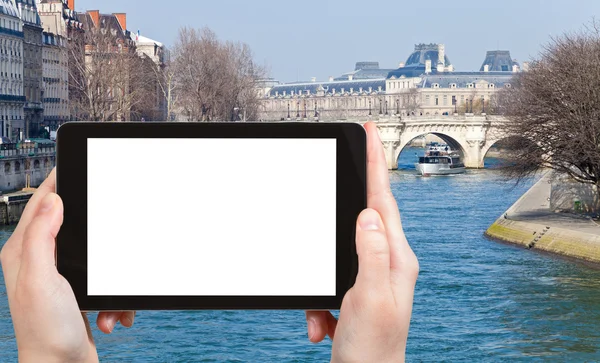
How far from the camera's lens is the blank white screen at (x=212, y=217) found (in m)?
2.10

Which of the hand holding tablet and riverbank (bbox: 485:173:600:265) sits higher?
the hand holding tablet

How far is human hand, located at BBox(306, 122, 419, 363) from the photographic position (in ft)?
6.34

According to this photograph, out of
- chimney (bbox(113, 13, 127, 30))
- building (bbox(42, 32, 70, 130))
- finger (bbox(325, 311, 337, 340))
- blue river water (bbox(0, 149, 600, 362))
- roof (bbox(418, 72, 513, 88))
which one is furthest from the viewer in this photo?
roof (bbox(418, 72, 513, 88))

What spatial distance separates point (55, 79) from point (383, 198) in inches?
3126

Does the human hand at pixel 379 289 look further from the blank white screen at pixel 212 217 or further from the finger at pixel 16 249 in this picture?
the finger at pixel 16 249

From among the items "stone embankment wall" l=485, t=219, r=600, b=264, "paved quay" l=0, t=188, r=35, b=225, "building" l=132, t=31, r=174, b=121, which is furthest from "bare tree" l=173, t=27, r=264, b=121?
"stone embankment wall" l=485, t=219, r=600, b=264

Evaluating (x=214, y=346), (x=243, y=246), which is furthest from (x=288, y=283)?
(x=214, y=346)

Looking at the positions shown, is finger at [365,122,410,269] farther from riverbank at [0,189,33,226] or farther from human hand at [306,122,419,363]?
riverbank at [0,189,33,226]

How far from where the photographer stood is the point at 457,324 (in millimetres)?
27062

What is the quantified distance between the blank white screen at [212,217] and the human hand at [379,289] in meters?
0.12

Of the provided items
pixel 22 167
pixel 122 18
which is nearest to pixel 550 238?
pixel 22 167

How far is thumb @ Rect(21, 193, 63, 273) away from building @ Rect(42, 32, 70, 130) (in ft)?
255

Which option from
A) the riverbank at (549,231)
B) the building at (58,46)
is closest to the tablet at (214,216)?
the riverbank at (549,231)

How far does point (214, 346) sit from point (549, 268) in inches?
477
